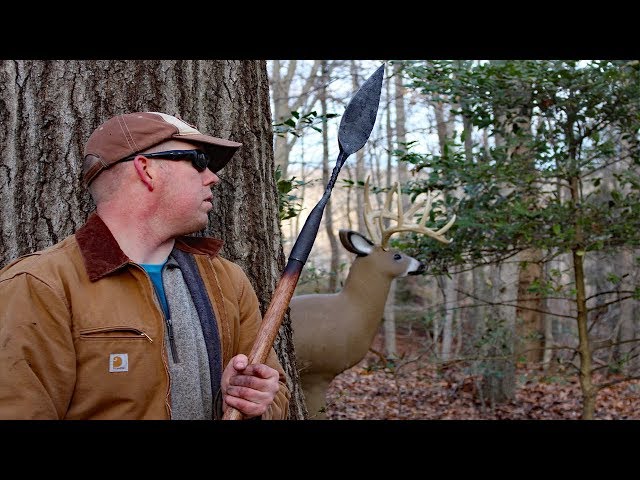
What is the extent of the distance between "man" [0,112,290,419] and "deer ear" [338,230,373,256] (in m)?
3.40

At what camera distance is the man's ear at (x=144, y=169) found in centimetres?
220

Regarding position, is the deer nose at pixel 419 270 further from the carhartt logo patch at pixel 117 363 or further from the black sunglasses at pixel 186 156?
the carhartt logo patch at pixel 117 363

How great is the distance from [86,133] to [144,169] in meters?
0.87

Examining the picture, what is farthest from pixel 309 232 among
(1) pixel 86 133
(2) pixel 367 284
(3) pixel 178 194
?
(2) pixel 367 284

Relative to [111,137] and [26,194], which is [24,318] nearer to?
[111,137]

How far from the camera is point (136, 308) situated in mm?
2096

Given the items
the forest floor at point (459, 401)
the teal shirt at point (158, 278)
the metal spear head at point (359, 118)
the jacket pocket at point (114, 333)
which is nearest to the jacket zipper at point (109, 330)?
the jacket pocket at point (114, 333)

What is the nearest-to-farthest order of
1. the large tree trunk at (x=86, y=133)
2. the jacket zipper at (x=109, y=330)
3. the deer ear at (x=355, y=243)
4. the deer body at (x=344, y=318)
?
the jacket zipper at (x=109, y=330), the large tree trunk at (x=86, y=133), the deer body at (x=344, y=318), the deer ear at (x=355, y=243)

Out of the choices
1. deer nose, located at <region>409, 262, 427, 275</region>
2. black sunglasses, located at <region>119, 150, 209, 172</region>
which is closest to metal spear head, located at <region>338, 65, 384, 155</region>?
black sunglasses, located at <region>119, 150, 209, 172</region>

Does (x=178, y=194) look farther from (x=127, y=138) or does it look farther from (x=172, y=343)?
(x=172, y=343)

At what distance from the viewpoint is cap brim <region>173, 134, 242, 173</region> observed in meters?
2.26

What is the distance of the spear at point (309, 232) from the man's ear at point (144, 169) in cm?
49

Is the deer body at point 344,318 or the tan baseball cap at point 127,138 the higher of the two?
the tan baseball cap at point 127,138

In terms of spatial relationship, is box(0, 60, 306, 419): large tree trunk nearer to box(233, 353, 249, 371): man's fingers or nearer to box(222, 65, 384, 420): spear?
box(222, 65, 384, 420): spear
